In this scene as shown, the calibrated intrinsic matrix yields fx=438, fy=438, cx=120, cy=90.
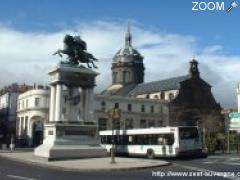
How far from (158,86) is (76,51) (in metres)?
70.1

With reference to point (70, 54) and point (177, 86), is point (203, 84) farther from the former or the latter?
point (70, 54)

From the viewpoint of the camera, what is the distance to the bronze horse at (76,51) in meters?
40.1

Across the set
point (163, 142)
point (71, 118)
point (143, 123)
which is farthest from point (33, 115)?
point (163, 142)

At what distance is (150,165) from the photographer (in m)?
28.1

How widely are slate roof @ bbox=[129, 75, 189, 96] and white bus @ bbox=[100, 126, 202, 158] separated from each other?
61632mm

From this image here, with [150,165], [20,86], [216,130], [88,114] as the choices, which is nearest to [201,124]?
[216,130]

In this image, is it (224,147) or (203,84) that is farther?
(203,84)

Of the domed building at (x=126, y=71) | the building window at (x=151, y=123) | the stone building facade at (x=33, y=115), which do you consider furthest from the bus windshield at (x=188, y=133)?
the domed building at (x=126, y=71)

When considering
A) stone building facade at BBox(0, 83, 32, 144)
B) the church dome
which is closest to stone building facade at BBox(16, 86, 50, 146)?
stone building facade at BBox(0, 83, 32, 144)

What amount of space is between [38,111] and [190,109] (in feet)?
120

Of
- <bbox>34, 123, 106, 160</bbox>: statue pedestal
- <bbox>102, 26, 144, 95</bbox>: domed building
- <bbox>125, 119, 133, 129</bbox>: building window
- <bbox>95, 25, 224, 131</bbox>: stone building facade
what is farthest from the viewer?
<bbox>102, 26, 144, 95</bbox>: domed building

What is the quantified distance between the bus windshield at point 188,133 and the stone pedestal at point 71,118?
679 centimetres

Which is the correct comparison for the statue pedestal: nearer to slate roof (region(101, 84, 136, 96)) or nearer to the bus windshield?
the bus windshield

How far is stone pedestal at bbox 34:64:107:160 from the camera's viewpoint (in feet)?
117
